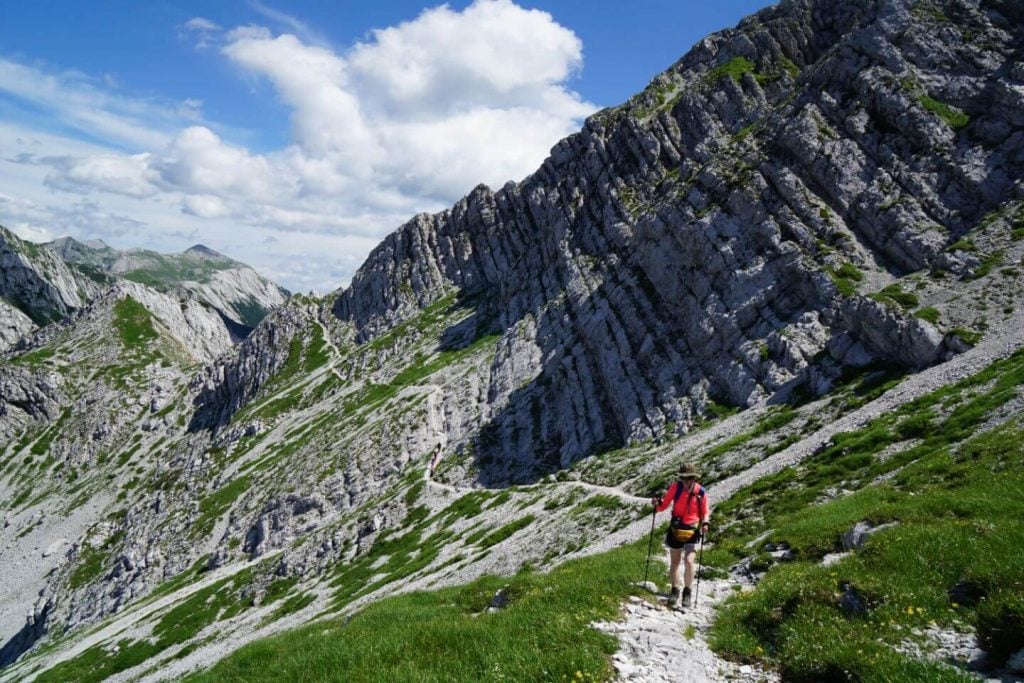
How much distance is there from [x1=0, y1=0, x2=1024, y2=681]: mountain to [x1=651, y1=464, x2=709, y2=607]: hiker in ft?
3.77

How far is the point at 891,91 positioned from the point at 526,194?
119020 millimetres

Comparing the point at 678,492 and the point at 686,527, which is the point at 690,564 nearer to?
the point at 686,527

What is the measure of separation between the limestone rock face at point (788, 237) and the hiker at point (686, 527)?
41486mm

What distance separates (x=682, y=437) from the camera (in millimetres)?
64750

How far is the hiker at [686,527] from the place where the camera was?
16391 millimetres

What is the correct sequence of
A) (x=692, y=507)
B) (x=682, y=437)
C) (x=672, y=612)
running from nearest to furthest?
(x=672, y=612) → (x=692, y=507) → (x=682, y=437)

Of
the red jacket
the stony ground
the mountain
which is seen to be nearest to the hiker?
the red jacket

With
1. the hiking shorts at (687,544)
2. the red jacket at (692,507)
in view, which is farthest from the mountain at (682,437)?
the red jacket at (692,507)

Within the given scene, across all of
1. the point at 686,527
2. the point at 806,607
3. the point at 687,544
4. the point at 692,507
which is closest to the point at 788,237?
the point at 692,507

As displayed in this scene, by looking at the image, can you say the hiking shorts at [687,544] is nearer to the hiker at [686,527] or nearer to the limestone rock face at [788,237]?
the hiker at [686,527]

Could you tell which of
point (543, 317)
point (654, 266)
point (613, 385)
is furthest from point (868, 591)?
point (543, 317)

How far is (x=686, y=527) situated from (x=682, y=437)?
50422mm

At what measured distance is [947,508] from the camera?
16.5 meters

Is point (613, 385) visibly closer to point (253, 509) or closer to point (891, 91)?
point (891, 91)
